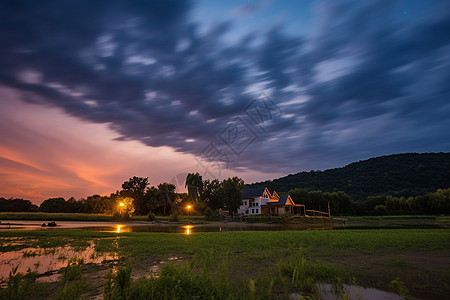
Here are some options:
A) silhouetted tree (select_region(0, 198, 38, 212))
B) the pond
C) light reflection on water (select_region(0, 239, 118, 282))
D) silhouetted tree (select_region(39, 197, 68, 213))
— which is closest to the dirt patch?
light reflection on water (select_region(0, 239, 118, 282))

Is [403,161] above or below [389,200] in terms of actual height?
above

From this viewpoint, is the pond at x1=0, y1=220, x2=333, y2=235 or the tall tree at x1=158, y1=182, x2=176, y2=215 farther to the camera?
the tall tree at x1=158, y1=182, x2=176, y2=215

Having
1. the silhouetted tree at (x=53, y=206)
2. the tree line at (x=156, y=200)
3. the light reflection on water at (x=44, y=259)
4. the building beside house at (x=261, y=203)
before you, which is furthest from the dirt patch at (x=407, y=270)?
the silhouetted tree at (x=53, y=206)

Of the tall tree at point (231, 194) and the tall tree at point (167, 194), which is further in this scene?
the tall tree at point (167, 194)

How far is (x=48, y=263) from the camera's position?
31.8ft

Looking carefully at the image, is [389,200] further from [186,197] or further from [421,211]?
[186,197]

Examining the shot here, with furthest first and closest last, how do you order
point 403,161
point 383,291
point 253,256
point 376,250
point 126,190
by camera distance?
point 403,161
point 126,190
point 376,250
point 253,256
point 383,291

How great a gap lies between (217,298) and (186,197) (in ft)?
254

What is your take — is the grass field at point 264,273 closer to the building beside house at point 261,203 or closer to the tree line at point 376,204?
the building beside house at point 261,203

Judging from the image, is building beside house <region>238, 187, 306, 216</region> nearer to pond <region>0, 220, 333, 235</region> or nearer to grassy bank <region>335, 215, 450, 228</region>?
grassy bank <region>335, 215, 450, 228</region>

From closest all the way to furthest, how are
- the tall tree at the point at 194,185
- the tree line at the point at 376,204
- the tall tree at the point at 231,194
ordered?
1. the tall tree at the point at 231,194
2. the tree line at the point at 376,204
3. the tall tree at the point at 194,185

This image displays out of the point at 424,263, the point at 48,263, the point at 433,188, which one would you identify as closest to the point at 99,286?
the point at 48,263

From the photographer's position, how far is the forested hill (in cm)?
10219

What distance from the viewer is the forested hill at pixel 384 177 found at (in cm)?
10219
